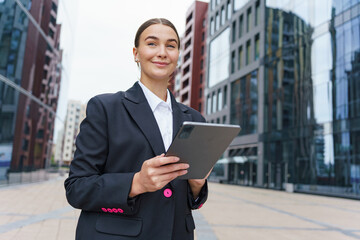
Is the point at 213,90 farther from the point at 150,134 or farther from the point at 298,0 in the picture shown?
the point at 150,134

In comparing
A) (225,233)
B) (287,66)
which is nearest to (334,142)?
(287,66)

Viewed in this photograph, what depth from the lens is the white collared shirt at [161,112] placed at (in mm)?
1554

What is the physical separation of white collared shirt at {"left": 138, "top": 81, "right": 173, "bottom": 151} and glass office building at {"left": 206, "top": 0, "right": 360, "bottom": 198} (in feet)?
65.0

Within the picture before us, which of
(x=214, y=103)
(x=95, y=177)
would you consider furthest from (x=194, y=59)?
(x=95, y=177)

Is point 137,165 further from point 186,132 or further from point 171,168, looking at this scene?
point 186,132

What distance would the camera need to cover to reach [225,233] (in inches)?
244

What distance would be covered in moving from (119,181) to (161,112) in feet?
1.58

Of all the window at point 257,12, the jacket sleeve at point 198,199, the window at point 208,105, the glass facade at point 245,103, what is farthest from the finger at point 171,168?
the window at point 208,105

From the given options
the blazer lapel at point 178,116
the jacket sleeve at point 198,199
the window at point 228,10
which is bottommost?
the jacket sleeve at point 198,199

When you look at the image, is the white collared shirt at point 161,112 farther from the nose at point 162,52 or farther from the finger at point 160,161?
the finger at point 160,161

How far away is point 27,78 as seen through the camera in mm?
15703

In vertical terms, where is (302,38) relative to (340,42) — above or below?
above

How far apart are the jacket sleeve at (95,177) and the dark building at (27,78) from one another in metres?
13.1

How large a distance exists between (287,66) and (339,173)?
1037 centimetres
